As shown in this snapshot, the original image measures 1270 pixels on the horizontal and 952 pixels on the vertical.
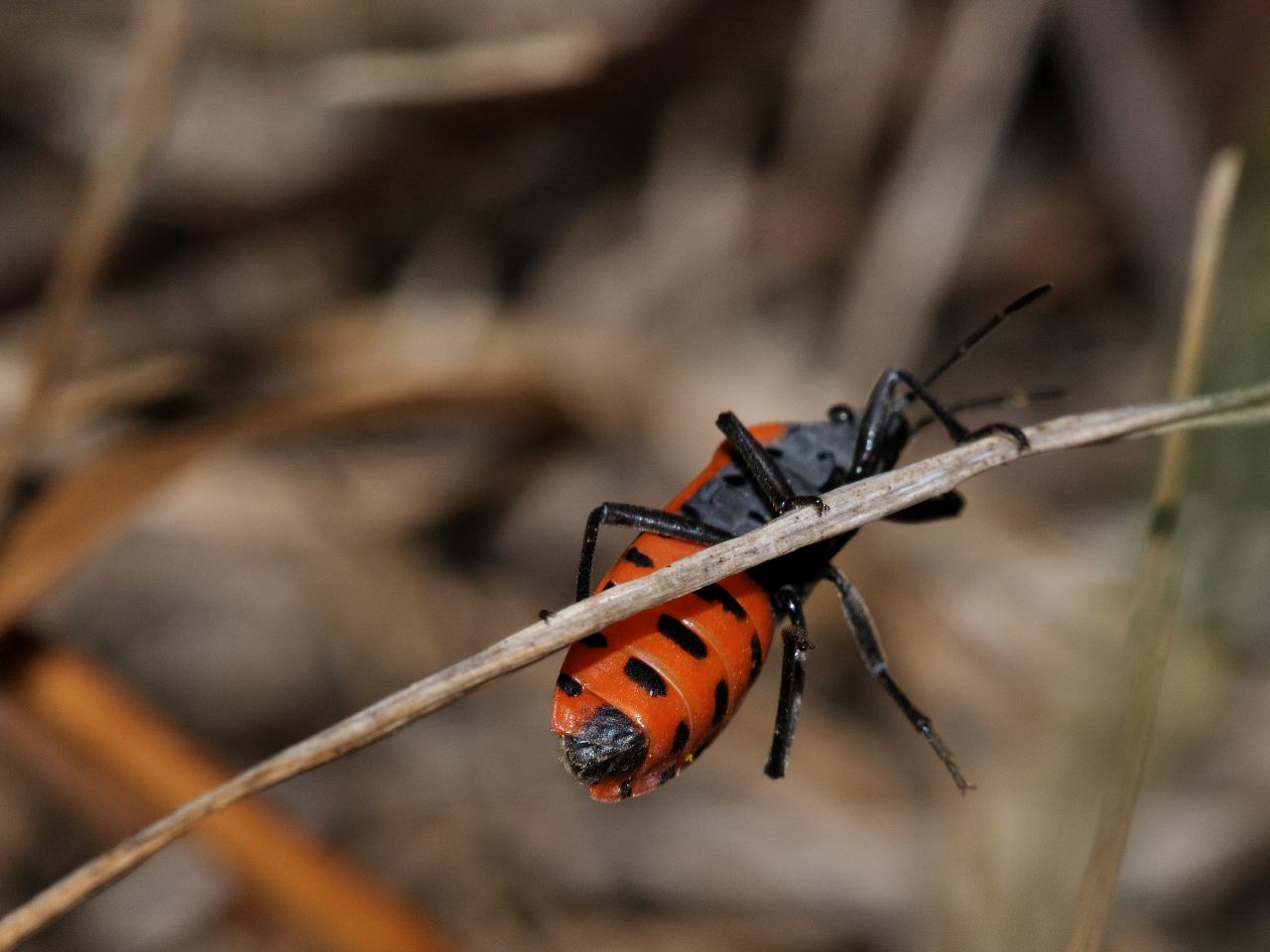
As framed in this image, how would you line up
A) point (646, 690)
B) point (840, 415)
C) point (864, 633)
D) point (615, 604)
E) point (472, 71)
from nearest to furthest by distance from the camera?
point (615, 604)
point (646, 690)
point (864, 633)
point (840, 415)
point (472, 71)

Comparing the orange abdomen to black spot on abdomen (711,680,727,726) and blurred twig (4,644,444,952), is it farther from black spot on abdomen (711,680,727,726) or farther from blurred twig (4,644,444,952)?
blurred twig (4,644,444,952)

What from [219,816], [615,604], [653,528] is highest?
[219,816]

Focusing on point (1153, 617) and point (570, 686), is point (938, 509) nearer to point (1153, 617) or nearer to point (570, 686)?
point (1153, 617)

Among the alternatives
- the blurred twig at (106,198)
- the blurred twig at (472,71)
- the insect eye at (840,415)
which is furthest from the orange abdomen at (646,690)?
the blurred twig at (472,71)

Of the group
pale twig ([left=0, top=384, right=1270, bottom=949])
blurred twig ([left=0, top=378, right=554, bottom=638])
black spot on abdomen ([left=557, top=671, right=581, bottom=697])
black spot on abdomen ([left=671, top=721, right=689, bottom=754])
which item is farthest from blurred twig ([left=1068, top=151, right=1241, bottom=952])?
blurred twig ([left=0, top=378, right=554, bottom=638])

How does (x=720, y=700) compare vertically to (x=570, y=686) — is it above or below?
below

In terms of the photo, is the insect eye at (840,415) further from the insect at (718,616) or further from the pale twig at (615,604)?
the pale twig at (615,604)

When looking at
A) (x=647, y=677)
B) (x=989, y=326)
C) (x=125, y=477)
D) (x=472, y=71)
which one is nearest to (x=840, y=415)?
(x=989, y=326)
